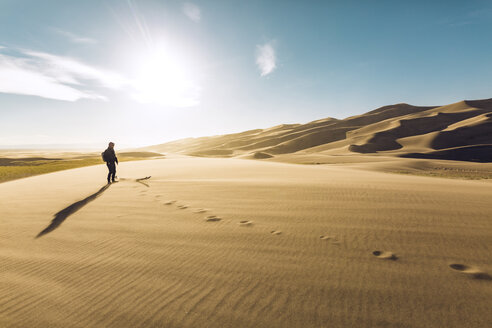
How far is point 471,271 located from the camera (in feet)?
7.75

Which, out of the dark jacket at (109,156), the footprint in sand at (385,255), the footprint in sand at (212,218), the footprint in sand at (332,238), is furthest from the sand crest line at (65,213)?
the footprint in sand at (385,255)

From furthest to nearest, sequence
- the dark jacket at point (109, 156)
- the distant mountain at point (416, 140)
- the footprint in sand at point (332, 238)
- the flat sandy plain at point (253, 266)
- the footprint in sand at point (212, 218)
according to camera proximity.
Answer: the distant mountain at point (416, 140) < the dark jacket at point (109, 156) < the footprint in sand at point (212, 218) < the footprint in sand at point (332, 238) < the flat sandy plain at point (253, 266)

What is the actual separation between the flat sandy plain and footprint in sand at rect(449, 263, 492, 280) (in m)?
0.02

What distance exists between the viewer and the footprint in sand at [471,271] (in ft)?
7.45

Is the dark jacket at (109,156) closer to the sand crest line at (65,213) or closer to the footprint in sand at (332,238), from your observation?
the sand crest line at (65,213)

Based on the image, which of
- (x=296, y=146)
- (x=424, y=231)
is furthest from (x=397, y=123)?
(x=424, y=231)

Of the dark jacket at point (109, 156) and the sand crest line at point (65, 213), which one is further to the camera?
the dark jacket at point (109, 156)

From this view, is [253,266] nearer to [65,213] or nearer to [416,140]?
[65,213]

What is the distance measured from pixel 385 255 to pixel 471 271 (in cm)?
78

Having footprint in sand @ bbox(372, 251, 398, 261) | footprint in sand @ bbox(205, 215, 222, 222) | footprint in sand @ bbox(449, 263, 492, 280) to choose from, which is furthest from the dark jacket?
footprint in sand @ bbox(449, 263, 492, 280)

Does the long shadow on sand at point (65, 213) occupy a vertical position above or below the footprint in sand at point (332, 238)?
above

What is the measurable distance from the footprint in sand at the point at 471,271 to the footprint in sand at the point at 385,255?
0.53 meters

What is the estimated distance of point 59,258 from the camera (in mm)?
2812

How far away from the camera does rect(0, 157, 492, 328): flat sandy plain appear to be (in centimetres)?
186
